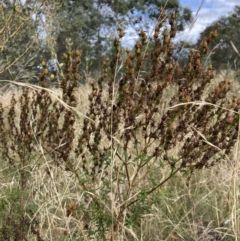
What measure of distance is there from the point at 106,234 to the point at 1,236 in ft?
1.97

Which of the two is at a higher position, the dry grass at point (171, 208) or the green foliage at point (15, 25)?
the green foliage at point (15, 25)

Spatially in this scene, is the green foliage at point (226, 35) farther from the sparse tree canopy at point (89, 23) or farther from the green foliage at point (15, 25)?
the green foliage at point (15, 25)

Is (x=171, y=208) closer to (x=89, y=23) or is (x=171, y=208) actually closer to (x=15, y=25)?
(x=15, y=25)

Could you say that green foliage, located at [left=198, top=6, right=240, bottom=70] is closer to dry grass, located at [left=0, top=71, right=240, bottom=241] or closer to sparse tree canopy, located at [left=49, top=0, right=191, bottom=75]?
sparse tree canopy, located at [left=49, top=0, right=191, bottom=75]

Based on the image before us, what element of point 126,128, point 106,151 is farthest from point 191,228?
point 126,128

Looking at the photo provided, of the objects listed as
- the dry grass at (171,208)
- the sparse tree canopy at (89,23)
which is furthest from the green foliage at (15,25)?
the sparse tree canopy at (89,23)

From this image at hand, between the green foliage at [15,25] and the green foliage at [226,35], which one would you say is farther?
the green foliage at [226,35]

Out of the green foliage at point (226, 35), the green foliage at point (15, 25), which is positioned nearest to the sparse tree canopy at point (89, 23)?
the green foliage at point (226, 35)

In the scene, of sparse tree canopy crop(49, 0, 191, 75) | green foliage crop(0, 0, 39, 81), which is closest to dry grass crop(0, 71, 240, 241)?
green foliage crop(0, 0, 39, 81)

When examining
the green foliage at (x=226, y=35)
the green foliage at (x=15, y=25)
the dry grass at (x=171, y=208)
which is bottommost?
the dry grass at (x=171, y=208)

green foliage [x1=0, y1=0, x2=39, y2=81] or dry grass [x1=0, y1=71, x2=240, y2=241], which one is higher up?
green foliage [x1=0, y1=0, x2=39, y2=81]

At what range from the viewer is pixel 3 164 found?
12.8 feet

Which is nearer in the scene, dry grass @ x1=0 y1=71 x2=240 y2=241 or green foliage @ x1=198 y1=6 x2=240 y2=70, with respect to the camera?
dry grass @ x1=0 y1=71 x2=240 y2=241

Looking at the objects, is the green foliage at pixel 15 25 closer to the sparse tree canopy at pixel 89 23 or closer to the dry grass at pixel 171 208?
the dry grass at pixel 171 208
